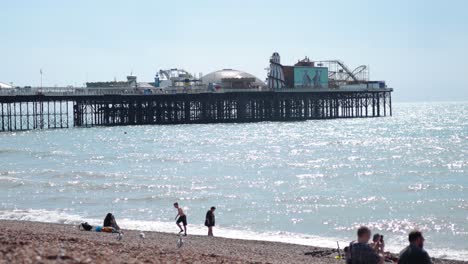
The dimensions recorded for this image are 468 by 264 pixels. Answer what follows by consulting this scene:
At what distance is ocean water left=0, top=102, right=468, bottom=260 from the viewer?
24.1 meters

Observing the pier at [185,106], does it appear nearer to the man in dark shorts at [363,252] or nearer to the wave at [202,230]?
the wave at [202,230]

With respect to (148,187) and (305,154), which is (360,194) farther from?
(305,154)

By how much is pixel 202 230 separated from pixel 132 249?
917 cm

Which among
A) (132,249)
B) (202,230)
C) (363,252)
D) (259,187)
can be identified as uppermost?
(363,252)

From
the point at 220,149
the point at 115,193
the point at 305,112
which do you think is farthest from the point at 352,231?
the point at 305,112

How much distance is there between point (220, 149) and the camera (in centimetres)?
5916

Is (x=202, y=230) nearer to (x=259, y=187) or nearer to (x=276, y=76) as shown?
(x=259, y=187)

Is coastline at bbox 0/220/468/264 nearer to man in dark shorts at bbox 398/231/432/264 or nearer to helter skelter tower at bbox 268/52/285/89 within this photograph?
man in dark shorts at bbox 398/231/432/264

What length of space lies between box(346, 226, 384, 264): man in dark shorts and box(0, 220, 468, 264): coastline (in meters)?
3.18

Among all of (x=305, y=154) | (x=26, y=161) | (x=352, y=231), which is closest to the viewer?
(x=352, y=231)

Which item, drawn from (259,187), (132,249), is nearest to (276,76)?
(259,187)

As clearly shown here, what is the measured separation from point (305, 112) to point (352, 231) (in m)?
72.8

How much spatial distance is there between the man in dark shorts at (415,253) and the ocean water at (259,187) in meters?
10.4

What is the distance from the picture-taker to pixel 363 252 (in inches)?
369
